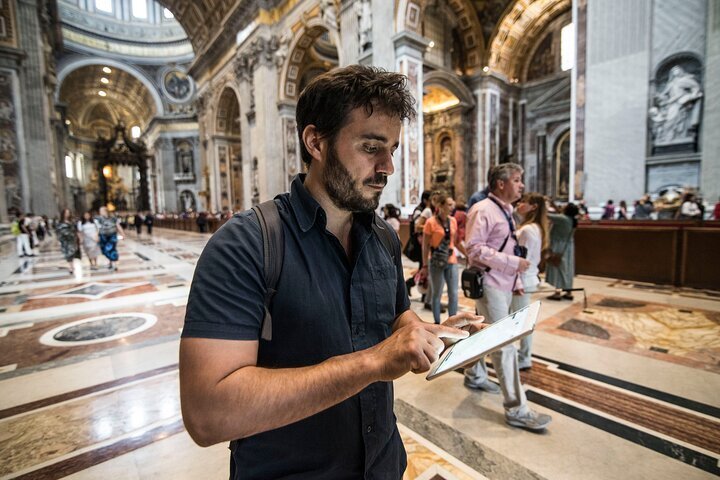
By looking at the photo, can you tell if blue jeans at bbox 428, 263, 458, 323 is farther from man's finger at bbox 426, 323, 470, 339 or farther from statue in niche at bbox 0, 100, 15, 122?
statue in niche at bbox 0, 100, 15, 122

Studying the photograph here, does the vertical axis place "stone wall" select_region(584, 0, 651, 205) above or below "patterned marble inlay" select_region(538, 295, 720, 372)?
above

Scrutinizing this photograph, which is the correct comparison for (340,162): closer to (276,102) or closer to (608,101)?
(608,101)

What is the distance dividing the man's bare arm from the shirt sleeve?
29 mm

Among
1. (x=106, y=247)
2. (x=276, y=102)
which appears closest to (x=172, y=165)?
(x=276, y=102)

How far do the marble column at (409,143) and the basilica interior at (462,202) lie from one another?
0.08 meters

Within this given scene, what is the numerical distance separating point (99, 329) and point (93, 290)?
2.63 metres

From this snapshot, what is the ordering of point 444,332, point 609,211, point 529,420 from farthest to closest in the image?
1. point 609,211
2. point 529,420
3. point 444,332

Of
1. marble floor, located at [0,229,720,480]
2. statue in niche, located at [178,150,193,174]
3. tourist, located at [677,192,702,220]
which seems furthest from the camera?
statue in niche, located at [178,150,193,174]

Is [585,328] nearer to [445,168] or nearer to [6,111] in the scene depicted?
[445,168]

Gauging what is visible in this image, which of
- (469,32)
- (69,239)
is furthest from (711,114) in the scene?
(69,239)

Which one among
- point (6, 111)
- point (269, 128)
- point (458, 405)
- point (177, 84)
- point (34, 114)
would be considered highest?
point (177, 84)

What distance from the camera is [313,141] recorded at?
1.03 metres

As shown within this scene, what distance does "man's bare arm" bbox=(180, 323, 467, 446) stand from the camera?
2.18ft

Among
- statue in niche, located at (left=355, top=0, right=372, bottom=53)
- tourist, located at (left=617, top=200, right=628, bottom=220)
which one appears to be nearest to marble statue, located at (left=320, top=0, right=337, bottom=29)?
statue in niche, located at (left=355, top=0, right=372, bottom=53)
